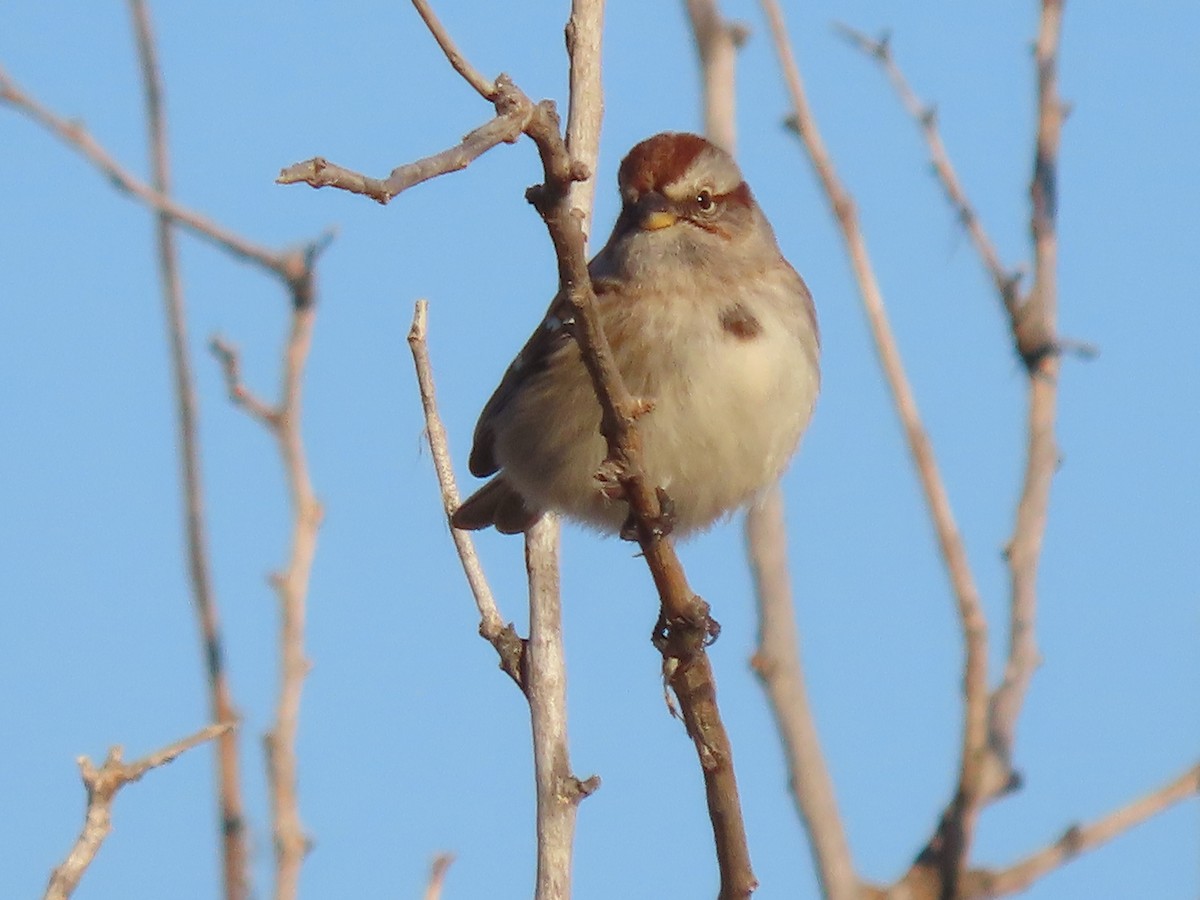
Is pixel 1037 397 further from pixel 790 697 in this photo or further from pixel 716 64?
pixel 716 64

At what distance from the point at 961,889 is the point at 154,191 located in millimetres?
2528

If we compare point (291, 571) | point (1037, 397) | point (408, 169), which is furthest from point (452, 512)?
point (408, 169)

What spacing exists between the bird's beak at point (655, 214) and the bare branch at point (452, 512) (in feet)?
2.43

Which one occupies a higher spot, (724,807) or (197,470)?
(197,470)

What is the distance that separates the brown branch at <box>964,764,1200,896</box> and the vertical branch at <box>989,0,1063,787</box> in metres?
0.22

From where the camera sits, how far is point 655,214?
4.68m

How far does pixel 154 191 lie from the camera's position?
4340mm

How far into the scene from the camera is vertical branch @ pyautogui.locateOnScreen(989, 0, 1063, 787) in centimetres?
394

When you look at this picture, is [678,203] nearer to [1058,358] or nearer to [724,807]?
[1058,358]

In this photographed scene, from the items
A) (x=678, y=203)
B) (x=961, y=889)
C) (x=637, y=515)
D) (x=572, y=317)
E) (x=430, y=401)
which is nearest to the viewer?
(x=572, y=317)

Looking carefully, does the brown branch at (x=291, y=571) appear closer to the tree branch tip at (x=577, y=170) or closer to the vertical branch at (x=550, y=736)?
the vertical branch at (x=550, y=736)

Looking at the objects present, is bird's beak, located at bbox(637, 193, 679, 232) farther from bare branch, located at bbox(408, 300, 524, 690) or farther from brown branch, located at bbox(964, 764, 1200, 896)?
brown branch, located at bbox(964, 764, 1200, 896)

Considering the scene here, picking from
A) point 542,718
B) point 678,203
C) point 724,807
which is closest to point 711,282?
point 678,203

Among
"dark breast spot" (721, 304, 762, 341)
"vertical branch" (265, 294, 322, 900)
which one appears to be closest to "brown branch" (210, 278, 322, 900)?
"vertical branch" (265, 294, 322, 900)
